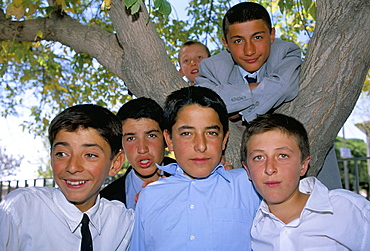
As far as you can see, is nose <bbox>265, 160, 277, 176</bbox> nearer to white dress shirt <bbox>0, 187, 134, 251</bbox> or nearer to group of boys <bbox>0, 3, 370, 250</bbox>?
group of boys <bbox>0, 3, 370, 250</bbox>

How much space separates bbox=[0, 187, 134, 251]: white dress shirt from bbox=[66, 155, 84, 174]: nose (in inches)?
7.5

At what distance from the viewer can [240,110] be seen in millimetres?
2572

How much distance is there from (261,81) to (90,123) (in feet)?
3.73

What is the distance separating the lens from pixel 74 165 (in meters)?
2.14

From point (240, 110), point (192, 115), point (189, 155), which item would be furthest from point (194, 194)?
point (240, 110)

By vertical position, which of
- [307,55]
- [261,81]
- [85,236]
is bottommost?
[85,236]

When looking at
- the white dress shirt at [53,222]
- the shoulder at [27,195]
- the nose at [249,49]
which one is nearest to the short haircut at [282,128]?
the nose at [249,49]

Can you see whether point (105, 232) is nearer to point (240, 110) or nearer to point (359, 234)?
point (240, 110)

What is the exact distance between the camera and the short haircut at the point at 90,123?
2.29m

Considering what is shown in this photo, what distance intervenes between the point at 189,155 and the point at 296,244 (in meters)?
0.77

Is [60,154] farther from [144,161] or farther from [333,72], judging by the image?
[333,72]

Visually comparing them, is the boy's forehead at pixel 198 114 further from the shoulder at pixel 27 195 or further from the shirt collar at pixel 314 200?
the shoulder at pixel 27 195

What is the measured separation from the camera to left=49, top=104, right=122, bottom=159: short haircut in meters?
2.29

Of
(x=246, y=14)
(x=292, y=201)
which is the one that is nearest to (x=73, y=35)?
(x=246, y=14)
